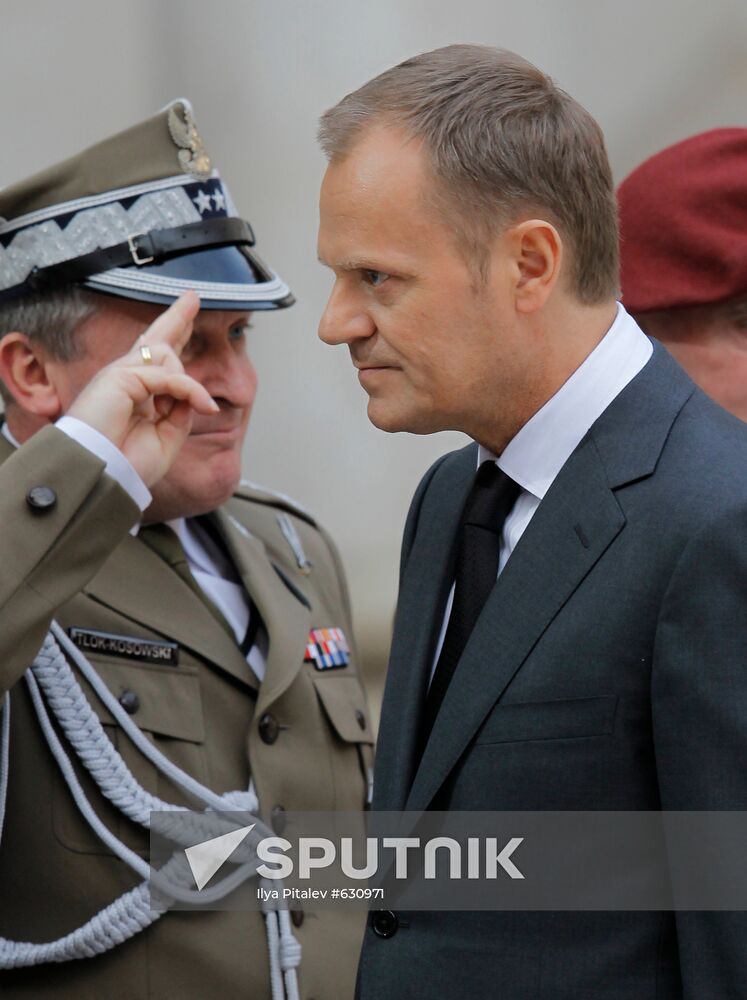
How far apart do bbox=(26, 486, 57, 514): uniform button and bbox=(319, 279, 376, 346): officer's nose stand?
459 mm

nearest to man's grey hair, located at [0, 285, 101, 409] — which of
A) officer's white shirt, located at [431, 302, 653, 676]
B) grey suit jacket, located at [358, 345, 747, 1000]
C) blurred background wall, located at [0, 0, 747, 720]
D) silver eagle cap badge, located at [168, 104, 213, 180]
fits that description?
silver eagle cap badge, located at [168, 104, 213, 180]

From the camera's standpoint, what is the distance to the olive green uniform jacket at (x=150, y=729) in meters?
2.03

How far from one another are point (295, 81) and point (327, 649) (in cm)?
280

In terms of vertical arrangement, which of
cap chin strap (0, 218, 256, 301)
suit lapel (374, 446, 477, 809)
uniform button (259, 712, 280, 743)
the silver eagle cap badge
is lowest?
uniform button (259, 712, 280, 743)

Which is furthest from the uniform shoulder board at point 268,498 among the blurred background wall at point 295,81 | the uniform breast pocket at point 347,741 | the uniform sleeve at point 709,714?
the blurred background wall at point 295,81

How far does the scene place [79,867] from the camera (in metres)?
2.30

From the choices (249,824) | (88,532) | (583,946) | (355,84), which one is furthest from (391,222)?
(355,84)

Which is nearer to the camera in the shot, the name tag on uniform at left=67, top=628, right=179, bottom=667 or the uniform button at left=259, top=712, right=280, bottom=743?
the name tag on uniform at left=67, top=628, right=179, bottom=667

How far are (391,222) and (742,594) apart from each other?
0.64 m

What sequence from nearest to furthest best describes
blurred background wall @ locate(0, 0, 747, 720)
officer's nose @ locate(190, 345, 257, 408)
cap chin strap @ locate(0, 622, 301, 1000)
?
1. cap chin strap @ locate(0, 622, 301, 1000)
2. officer's nose @ locate(190, 345, 257, 408)
3. blurred background wall @ locate(0, 0, 747, 720)

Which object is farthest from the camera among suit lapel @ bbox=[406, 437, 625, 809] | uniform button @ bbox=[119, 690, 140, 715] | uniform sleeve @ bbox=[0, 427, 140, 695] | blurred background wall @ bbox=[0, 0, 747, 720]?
blurred background wall @ bbox=[0, 0, 747, 720]

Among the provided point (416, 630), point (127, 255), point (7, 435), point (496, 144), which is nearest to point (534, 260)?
point (496, 144)

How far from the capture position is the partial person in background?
8.14ft

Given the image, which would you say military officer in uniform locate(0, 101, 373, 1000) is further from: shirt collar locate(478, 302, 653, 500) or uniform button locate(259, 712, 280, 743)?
shirt collar locate(478, 302, 653, 500)
